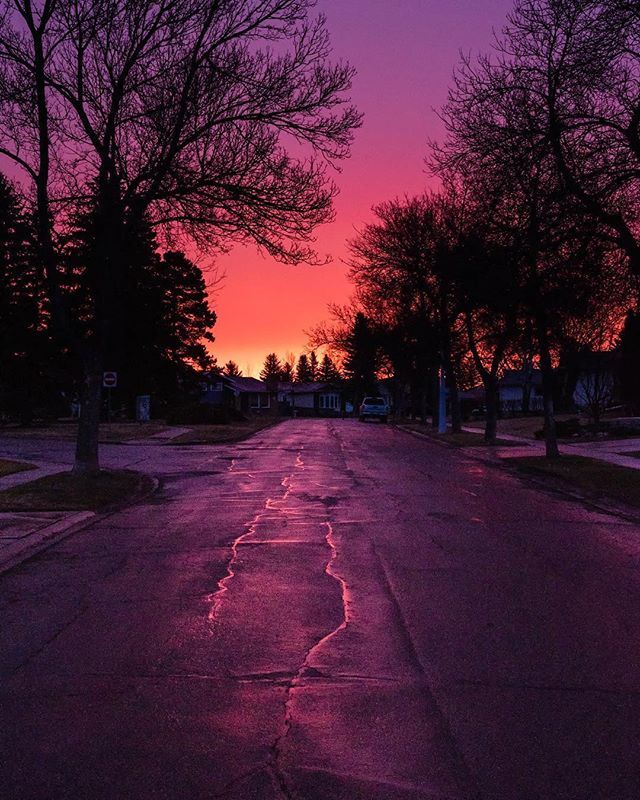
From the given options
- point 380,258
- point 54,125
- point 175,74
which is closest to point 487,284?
point 175,74

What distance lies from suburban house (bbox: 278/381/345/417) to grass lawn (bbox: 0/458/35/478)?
3510 inches

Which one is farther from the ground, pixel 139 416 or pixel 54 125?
pixel 54 125

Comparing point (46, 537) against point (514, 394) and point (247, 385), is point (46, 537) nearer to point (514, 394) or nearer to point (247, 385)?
point (514, 394)

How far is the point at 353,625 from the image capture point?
7.30m

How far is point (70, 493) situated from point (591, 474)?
1210 centimetres

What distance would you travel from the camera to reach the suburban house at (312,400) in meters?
124

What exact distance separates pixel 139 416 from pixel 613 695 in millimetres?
50549

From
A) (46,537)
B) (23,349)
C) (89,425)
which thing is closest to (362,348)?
(23,349)

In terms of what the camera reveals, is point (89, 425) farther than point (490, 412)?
→ No

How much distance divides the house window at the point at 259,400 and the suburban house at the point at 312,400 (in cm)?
213

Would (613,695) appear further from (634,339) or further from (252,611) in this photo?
(634,339)

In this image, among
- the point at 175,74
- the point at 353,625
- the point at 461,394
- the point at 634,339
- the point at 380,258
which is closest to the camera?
the point at 353,625

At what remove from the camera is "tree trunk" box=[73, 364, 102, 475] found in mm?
19625

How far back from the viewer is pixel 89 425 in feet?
64.7
